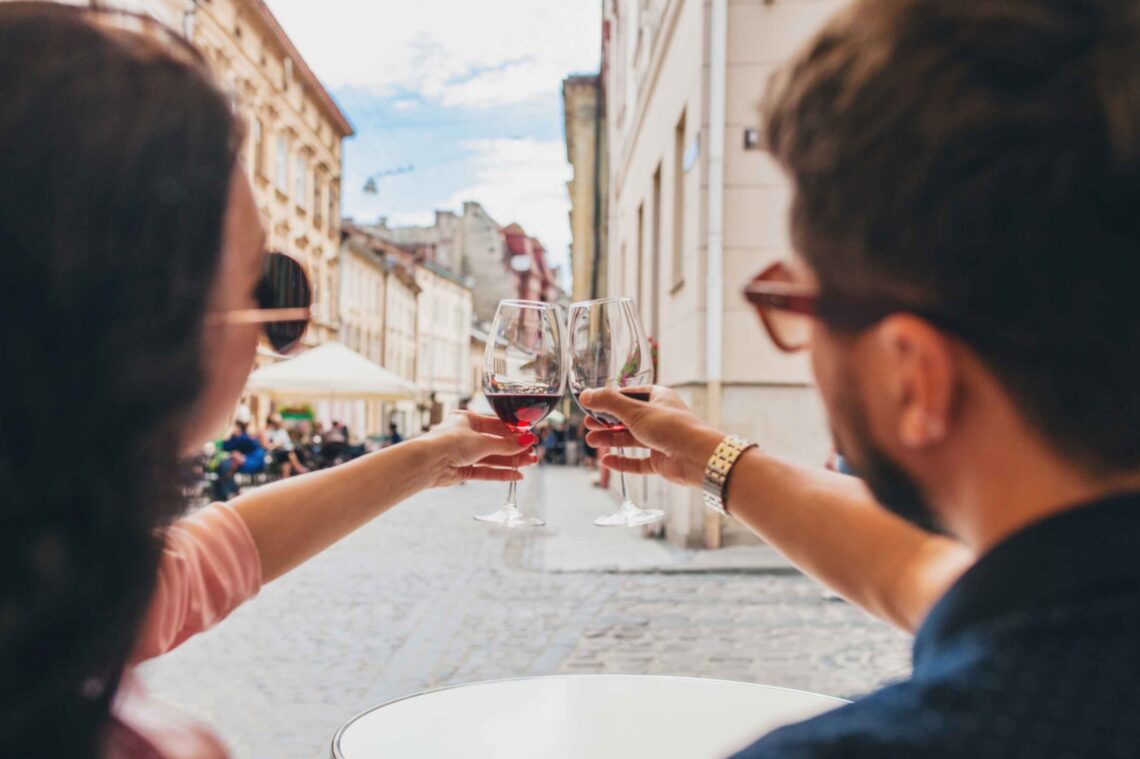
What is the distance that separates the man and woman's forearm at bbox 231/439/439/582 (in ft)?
3.45

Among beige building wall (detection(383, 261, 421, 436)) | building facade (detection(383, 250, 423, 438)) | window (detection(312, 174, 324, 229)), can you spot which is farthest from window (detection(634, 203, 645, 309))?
beige building wall (detection(383, 261, 421, 436))

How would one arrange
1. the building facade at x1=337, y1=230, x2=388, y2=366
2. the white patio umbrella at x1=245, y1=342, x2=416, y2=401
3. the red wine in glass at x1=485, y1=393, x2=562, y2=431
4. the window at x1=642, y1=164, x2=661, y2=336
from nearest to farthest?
the red wine in glass at x1=485, y1=393, x2=562, y2=431, the window at x1=642, y1=164, x2=661, y2=336, the white patio umbrella at x1=245, y1=342, x2=416, y2=401, the building facade at x1=337, y1=230, x2=388, y2=366

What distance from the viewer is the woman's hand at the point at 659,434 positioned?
179 centimetres

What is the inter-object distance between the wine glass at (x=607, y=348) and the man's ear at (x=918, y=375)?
110 cm

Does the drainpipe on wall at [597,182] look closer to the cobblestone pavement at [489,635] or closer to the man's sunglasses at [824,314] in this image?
the cobblestone pavement at [489,635]

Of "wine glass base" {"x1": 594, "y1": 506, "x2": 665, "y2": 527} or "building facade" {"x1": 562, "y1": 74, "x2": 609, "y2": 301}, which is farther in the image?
"building facade" {"x1": 562, "y1": 74, "x2": 609, "y2": 301}

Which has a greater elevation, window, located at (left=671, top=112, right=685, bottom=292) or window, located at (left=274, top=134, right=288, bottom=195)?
window, located at (left=274, top=134, right=288, bottom=195)

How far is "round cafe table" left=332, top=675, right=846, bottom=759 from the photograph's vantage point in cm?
140

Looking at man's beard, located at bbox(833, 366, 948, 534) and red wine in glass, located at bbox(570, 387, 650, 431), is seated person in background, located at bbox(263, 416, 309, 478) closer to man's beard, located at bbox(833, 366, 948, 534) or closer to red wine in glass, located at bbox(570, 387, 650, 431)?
red wine in glass, located at bbox(570, 387, 650, 431)

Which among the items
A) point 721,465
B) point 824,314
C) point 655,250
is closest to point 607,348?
point 721,465

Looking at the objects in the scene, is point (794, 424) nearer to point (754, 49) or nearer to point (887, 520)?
point (754, 49)

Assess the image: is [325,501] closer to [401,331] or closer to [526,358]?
[526,358]

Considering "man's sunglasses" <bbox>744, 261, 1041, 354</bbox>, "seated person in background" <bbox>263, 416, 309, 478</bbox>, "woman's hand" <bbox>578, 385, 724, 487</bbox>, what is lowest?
"seated person in background" <bbox>263, 416, 309, 478</bbox>

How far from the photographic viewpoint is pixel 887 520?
1413 mm
